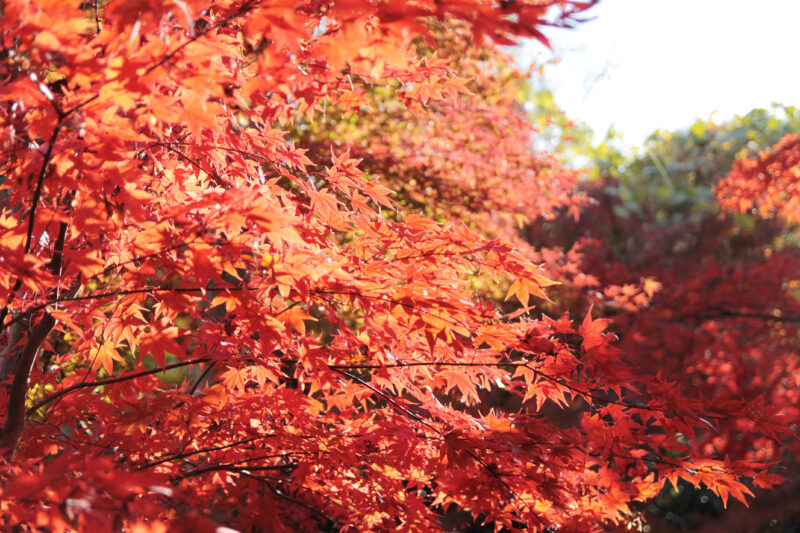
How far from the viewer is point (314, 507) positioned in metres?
3.13

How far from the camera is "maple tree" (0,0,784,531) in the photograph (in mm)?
1288

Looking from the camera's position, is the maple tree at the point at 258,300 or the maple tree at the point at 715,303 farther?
the maple tree at the point at 715,303

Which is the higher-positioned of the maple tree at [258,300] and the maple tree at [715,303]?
the maple tree at [258,300]

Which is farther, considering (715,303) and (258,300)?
(715,303)

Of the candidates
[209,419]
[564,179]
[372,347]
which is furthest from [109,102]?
[564,179]

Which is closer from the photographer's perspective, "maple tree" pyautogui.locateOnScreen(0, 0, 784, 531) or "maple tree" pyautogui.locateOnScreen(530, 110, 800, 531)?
"maple tree" pyautogui.locateOnScreen(0, 0, 784, 531)

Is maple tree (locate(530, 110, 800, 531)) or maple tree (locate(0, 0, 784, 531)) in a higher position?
maple tree (locate(0, 0, 784, 531))

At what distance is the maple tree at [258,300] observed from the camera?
1288mm

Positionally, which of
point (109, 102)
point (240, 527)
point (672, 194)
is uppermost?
point (109, 102)

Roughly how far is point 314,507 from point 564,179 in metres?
4.18

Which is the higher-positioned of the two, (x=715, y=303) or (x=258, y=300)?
(x=258, y=300)

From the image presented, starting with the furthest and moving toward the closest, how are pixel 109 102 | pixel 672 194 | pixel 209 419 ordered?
pixel 672 194 < pixel 209 419 < pixel 109 102

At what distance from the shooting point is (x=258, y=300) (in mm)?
1819

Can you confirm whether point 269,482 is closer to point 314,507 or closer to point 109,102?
point 314,507
